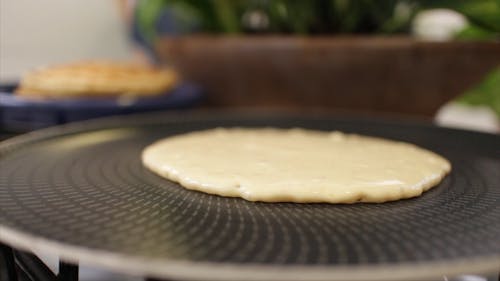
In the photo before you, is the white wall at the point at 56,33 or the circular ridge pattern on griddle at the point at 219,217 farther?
the white wall at the point at 56,33

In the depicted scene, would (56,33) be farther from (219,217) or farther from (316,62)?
(219,217)

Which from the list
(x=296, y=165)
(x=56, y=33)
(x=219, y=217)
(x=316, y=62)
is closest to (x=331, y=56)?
(x=316, y=62)

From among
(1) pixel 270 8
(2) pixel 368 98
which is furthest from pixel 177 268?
(1) pixel 270 8

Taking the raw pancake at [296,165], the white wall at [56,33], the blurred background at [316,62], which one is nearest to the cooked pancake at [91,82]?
the blurred background at [316,62]

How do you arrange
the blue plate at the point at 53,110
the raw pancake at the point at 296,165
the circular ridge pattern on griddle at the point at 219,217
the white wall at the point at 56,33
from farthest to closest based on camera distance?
the white wall at the point at 56,33 → the blue plate at the point at 53,110 → the raw pancake at the point at 296,165 → the circular ridge pattern on griddle at the point at 219,217

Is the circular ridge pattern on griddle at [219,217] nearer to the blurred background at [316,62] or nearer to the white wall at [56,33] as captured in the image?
the blurred background at [316,62]

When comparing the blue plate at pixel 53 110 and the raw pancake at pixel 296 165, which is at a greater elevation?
the raw pancake at pixel 296 165
